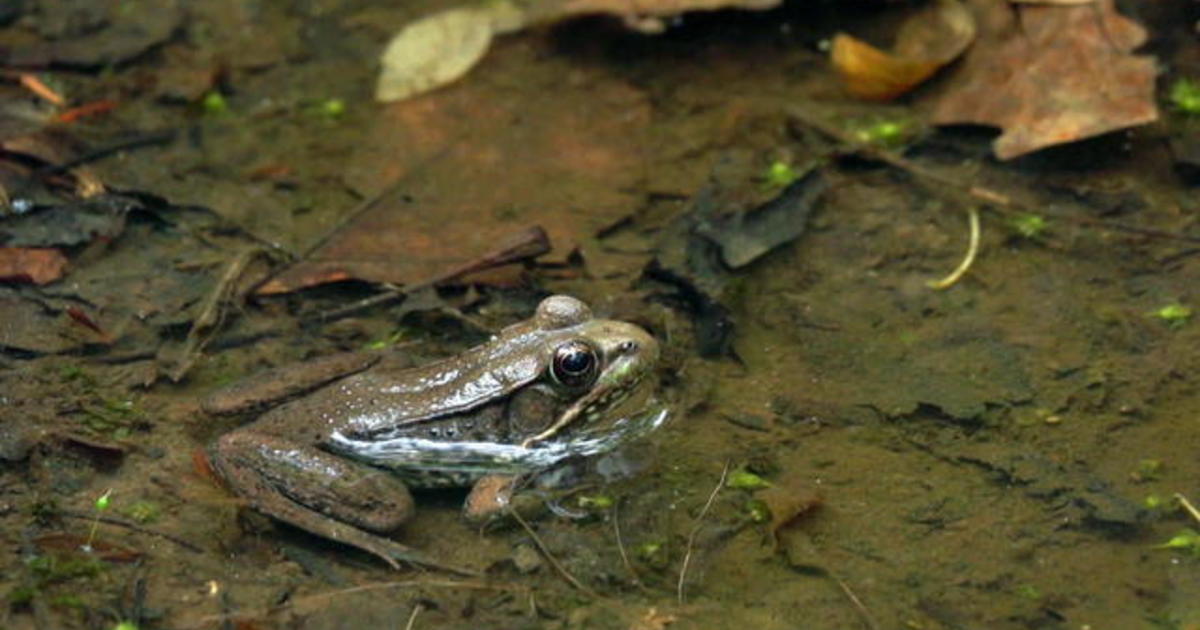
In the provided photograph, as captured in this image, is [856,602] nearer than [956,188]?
Yes

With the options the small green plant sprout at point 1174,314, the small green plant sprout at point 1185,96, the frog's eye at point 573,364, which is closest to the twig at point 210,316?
the frog's eye at point 573,364

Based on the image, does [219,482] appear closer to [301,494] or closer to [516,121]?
[301,494]

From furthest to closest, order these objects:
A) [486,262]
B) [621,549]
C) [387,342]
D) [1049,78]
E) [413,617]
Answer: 1. [1049,78]
2. [486,262]
3. [387,342]
4. [621,549]
5. [413,617]

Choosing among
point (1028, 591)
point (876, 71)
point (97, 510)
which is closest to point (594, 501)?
point (1028, 591)

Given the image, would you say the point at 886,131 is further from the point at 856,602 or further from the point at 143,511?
the point at 143,511

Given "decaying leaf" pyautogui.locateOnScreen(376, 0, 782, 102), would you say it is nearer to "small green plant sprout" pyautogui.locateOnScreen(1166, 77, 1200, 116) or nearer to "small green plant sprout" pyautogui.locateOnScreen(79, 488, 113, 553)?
"small green plant sprout" pyautogui.locateOnScreen(1166, 77, 1200, 116)

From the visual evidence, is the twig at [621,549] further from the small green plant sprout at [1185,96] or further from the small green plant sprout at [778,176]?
the small green plant sprout at [1185,96]
